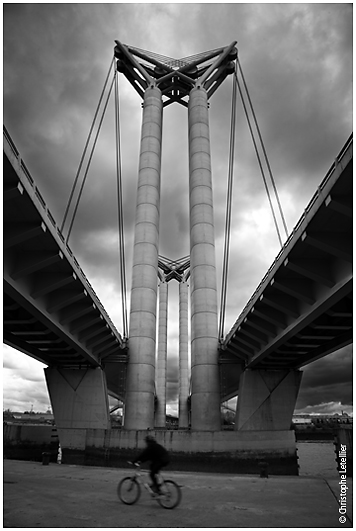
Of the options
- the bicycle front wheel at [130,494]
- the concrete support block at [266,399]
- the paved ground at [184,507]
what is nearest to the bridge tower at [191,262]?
the concrete support block at [266,399]

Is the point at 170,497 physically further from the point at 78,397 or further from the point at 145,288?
the point at 145,288

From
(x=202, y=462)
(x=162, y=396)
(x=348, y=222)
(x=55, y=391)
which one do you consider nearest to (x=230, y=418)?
(x=162, y=396)

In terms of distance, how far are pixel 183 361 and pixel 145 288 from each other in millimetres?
51331

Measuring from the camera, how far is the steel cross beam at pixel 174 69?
60.1 metres

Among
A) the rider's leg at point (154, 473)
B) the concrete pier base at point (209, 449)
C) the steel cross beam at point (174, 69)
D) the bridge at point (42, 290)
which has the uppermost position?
the steel cross beam at point (174, 69)

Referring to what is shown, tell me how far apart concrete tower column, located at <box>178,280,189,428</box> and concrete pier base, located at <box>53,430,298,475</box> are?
55754 millimetres

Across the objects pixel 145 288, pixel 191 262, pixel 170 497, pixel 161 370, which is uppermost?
pixel 191 262

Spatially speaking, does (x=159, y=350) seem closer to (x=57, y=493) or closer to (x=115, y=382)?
(x=115, y=382)

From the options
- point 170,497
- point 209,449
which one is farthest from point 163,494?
point 209,449

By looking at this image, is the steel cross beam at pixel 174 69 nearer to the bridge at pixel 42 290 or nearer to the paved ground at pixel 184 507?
the bridge at pixel 42 290

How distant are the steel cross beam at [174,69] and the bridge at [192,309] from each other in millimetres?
221

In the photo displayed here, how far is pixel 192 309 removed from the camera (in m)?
46.8

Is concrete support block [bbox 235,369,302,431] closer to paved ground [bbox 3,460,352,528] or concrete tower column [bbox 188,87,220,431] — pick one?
concrete tower column [bbox 188,87,220,431]

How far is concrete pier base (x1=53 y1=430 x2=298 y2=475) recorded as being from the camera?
29.3 meters
